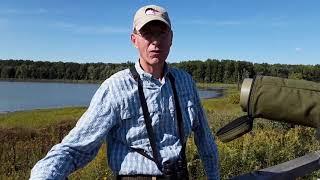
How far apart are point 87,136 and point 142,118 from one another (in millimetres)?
284

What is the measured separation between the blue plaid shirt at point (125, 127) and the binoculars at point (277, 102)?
1.49 ft

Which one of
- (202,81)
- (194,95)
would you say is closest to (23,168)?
(194,95)

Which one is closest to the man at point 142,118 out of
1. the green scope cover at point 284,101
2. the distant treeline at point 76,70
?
the green scope cover at point 284,101

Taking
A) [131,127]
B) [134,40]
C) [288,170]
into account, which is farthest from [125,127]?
[288,170]

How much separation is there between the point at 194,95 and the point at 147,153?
0.51m

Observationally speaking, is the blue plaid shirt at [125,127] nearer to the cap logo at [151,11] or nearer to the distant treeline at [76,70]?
the cap logo at [151,11]

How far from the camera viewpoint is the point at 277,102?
6.47ft

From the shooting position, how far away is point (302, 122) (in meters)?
2.05

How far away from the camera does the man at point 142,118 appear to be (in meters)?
2.30

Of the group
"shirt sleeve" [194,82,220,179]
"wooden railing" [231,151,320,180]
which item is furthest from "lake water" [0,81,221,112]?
"shirt sleeve" [194,82,220,179]

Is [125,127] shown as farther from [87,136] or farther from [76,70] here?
[76,70]

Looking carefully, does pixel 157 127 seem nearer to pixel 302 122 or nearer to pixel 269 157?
pixel 302 122

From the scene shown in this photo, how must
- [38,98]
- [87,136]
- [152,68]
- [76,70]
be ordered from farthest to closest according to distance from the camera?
[76,70], [38,98], [152,68], [87,136]

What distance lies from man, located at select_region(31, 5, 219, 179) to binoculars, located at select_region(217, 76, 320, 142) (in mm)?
446
